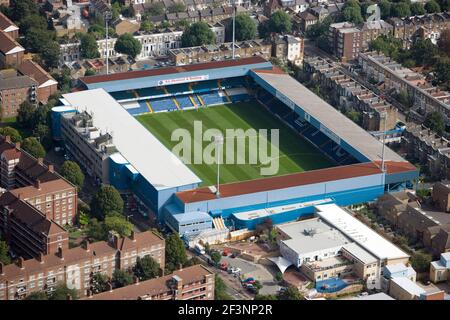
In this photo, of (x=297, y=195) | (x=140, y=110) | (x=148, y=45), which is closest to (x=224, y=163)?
(x=297, y=195)

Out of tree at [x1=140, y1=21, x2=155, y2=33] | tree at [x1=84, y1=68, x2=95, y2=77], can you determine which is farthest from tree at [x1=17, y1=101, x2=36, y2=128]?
tree at [x1=140, y1=21, x2=155, y2=33]

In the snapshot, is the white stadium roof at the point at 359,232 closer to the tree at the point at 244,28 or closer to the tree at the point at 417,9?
the tree at the point at 244,28

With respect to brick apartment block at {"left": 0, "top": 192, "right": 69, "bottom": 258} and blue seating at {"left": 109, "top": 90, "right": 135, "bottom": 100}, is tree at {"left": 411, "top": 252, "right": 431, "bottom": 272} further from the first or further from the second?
blue seating at {"left": 109, "top": 90, "right": 135, "bottom": 100}

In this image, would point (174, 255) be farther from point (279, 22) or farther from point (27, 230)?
point (279, 22)

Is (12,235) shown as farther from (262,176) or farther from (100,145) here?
(262,176)

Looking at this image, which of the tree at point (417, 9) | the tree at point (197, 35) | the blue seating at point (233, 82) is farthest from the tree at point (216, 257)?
the tree at point (417, 9)
